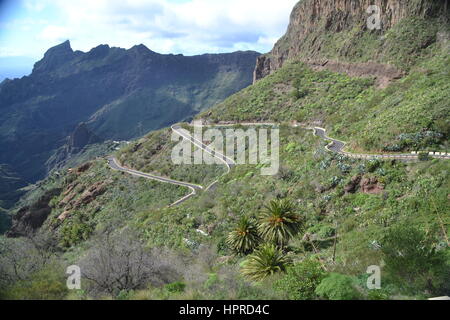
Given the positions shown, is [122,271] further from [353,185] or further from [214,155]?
[214,155]

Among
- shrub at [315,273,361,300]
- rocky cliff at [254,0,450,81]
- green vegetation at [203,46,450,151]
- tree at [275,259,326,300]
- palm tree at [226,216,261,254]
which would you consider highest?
rocky cliff at [254,0,450,81]

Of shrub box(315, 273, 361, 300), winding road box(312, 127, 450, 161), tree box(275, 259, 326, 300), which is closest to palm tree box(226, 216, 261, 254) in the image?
tree box(275, 259, 326, 300)

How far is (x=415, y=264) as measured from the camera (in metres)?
13.0

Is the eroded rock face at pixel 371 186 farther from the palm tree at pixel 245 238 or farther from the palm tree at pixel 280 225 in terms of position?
the palm tree at pixel 245 238

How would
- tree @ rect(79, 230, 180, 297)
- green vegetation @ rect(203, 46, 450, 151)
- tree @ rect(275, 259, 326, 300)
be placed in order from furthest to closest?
green vegetation @ rect(203, 46, 450, 151) < tree @ rect(79, 230, 180, 297) < tree @ rect(275, 259, 326, 300)

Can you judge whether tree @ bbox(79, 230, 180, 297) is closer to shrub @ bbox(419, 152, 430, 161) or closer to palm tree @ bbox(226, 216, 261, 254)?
palm tree @ bbox(226, 216, 261, 254)

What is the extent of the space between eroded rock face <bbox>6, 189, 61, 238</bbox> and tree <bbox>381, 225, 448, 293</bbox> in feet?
192

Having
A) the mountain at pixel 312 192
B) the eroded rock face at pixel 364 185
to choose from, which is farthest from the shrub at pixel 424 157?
the eroded rock face at pixel 364 185

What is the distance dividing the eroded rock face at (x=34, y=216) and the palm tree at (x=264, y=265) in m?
53.0

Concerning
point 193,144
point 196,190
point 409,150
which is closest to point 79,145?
point 193,144

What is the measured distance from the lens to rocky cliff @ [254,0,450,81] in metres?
51.6

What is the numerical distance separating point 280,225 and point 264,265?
4516 mm

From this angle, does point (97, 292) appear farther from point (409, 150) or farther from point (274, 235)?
point (409, 150)

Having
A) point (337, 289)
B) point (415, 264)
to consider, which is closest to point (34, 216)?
point (337, 289)
